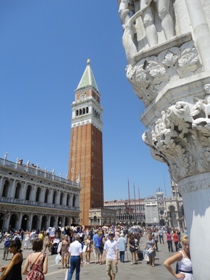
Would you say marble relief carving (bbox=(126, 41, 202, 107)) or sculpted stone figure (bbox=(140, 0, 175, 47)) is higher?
sculpted stone figure (bbox=(140, 0, 175, 47))

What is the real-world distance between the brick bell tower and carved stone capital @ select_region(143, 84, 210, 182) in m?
52.2

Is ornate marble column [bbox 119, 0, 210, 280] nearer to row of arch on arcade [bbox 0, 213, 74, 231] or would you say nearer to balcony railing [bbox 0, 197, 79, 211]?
balcony railing [bbox 0, 197, 79, 211]

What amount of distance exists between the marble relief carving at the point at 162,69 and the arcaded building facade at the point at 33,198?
1313 inches

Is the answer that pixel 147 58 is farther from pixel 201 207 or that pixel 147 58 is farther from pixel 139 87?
pixel 201 207

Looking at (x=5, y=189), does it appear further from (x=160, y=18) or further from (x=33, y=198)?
(x=160, y=18)

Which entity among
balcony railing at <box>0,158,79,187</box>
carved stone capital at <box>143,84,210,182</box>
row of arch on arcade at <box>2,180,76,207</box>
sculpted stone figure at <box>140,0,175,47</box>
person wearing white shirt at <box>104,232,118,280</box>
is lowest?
person wearing white shirt at <box>104,232,118,280</box>

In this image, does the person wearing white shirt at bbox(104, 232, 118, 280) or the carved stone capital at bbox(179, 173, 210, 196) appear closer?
the carved stone capital at bbox(179, 173, 210, 196)

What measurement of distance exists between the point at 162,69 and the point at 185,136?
105cm

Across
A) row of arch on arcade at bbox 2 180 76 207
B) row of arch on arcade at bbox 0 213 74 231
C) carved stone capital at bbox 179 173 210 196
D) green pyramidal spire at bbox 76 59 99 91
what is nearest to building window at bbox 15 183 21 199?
row of arch on arcade at bbox 2 180 76 207

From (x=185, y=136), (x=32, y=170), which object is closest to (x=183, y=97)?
(x=185, y=136)

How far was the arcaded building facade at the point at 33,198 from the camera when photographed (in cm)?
3306

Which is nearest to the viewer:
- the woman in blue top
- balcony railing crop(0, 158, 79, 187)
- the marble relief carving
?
the marble relief carving

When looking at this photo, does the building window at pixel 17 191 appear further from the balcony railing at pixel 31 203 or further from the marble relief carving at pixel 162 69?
the marble relief carving at pixel 162 69

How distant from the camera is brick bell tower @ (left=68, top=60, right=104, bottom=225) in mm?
55281
